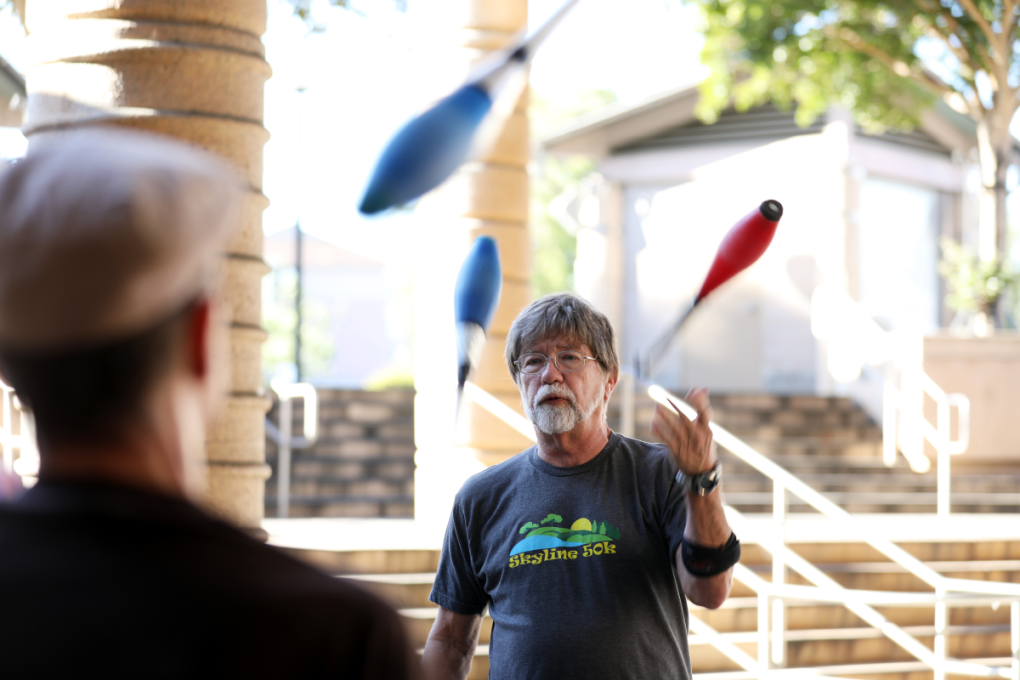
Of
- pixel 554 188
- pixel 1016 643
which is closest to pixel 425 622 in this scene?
pixel 1016 643

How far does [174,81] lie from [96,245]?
90.1 inches

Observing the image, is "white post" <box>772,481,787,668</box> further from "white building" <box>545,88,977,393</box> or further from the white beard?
"white building" <box>545,88,977,393</box>

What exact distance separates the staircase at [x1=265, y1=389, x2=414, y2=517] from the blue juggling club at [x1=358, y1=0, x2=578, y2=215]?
312 inches

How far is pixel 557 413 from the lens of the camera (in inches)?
101

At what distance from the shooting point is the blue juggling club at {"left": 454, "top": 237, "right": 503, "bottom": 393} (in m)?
2.35

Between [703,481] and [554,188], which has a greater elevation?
[554,188]

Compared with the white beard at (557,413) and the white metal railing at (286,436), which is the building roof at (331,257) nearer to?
the white metal railing at (286,436)

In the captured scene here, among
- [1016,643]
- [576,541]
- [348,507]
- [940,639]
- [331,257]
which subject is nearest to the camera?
[576,541]

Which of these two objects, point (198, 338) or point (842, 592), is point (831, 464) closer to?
point (842, 592)

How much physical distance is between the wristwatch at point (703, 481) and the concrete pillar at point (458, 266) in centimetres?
455

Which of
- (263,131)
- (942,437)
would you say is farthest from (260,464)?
(942,437)

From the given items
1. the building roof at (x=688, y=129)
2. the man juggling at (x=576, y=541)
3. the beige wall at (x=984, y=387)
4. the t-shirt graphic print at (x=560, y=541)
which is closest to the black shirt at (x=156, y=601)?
the man juggling at (x=576, y=541)

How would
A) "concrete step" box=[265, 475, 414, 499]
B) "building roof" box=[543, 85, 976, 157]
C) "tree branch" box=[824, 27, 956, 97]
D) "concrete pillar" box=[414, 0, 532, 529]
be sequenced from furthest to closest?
"building roof" box=[543, 85, 976, 157] < "tree branch" box=[824, 27, 956, 97] < "concrete step" box=[265, 475, 414, 499] < "concrete pillar" box=[414, 0, 532, 529]

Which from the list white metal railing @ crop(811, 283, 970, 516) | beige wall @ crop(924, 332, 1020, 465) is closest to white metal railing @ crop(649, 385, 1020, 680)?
white metal railing @ crop(811, 283, 970, 516)
